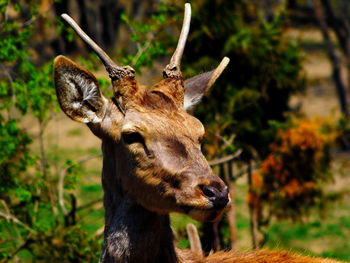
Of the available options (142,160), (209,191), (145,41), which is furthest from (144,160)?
(145,41)

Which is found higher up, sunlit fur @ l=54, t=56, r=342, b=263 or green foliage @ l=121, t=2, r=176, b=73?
green foliage @ l=121, t=2, r=176, b=73

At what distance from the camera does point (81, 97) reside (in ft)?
20.0

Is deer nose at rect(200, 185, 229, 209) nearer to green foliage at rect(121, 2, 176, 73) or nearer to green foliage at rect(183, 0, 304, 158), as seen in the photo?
green foliage at rect(121, 2, 176, 73)

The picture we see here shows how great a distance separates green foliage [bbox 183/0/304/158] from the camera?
1186 centimetres

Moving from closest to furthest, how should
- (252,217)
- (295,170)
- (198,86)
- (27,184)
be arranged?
1. (198,86)
2. (27,184)
3. (295,170)
4. (252,217)

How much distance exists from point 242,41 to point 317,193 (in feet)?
8.63

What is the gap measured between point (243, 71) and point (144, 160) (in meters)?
6.78

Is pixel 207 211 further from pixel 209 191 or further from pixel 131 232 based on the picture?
pixel 131 232

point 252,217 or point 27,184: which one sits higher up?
point 27,184

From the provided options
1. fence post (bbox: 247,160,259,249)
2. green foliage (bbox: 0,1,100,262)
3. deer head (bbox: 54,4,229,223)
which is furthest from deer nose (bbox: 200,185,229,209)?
fence post (bbox: 247,160,259,249)

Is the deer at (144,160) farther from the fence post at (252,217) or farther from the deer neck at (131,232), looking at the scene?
the fence post at (252,217)

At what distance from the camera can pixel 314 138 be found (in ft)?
40.9

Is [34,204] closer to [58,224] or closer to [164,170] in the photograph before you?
[58,224]

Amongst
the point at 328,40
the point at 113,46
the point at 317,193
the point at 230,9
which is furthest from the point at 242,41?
the point at 113,46
